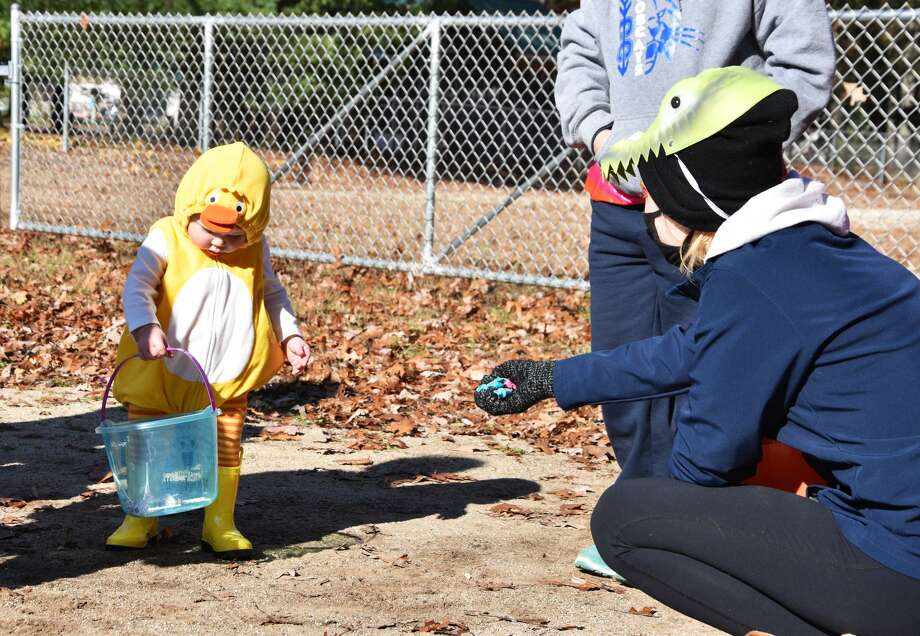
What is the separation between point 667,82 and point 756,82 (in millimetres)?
851

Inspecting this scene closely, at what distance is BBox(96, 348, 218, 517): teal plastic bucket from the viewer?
139 inches

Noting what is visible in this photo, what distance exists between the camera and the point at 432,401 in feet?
20.2

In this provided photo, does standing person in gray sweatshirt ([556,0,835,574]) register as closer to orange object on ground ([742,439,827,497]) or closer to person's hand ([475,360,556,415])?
person's hand ([475,360,556,415])

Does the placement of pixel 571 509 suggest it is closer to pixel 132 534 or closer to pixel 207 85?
pixel 132 534

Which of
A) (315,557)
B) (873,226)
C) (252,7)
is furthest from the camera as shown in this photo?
(252,7)

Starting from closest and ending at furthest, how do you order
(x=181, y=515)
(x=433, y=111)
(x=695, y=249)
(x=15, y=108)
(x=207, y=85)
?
(x=695, y=249)
(x=181, y=515)
(x=433, y=111)
(x=207, y=85)
(x=15, y=108)

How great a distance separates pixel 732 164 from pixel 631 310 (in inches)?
44.9

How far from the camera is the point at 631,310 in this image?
3789mm

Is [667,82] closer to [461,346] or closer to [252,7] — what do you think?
[461,346]

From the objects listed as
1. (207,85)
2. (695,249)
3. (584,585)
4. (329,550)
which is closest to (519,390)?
(695,249)

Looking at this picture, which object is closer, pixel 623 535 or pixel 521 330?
pixel 623 535

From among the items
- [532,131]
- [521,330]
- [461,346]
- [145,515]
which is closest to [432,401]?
[461,346]

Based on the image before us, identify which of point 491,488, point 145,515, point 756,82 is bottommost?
point 491,488

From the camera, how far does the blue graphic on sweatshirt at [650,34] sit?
11.7 ft
